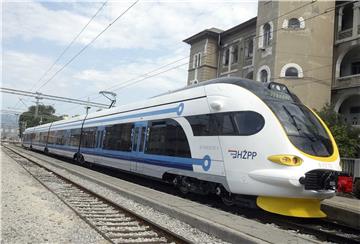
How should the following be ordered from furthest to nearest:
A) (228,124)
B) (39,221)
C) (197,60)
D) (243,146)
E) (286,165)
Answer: (197,60), (228,124), (243,146), (286,165), (39,221)

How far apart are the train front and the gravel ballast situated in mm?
3515

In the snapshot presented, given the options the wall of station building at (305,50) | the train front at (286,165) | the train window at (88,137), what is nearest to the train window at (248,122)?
the train front at (286,165)

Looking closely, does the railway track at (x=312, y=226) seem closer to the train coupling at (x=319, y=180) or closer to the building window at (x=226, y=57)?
the train coupling at (x=319, y=180)

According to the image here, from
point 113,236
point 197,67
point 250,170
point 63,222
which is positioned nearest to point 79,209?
point 63,222

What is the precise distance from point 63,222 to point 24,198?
3041mm

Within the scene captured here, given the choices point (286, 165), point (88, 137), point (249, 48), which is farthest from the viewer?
point (249, 48)

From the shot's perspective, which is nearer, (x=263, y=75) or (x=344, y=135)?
(x=344, y=135)

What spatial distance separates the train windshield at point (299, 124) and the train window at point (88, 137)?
42.1 ft

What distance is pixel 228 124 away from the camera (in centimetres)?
990

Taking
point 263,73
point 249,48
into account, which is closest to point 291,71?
point 263,73

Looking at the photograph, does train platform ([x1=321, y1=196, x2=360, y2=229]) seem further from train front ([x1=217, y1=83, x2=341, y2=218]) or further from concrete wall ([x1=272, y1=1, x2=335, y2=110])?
concrete wall ([x1=272, y1=1, x2=335, y2=110])

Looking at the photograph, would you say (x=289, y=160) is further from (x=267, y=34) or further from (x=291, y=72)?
(x=267, y=34)

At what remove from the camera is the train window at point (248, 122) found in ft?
30.3

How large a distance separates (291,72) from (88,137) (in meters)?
16.4
